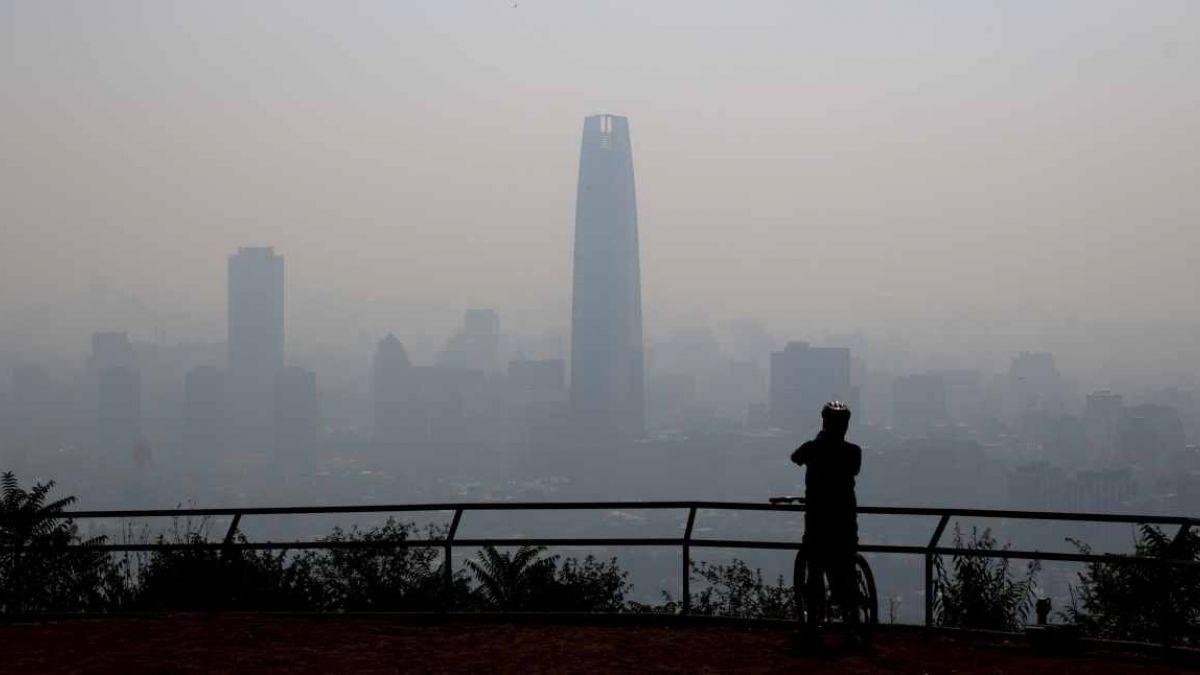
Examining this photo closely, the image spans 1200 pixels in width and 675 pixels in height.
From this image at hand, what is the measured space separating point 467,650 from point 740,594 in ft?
32.5

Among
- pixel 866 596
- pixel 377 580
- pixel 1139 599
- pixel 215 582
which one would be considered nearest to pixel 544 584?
pixel 377 580

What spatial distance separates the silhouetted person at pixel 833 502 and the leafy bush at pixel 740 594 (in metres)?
7.75

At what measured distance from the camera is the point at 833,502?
11.4 m

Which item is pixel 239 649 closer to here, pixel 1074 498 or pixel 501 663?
pixel 501 663

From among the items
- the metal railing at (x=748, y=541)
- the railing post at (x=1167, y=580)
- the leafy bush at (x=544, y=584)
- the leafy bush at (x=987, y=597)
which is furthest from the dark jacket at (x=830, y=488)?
the leafy bush at (x=544, y=584)

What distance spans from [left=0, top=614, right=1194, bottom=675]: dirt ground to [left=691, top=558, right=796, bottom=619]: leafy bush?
258 inches

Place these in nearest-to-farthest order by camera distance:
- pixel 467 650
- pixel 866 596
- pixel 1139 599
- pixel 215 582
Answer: pixel 866 596
pixel 467 650
pixel 215 582
pixel 1139 599

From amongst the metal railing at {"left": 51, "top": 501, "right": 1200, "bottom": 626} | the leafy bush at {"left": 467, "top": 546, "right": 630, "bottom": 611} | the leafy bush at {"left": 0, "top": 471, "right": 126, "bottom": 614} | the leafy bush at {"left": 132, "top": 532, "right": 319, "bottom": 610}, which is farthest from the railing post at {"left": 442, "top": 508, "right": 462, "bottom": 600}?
the leafy bush at {"left": 467, "top": 546, "right": 630, "bottom": 611}

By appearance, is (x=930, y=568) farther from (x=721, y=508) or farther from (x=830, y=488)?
(x=721, y=508)

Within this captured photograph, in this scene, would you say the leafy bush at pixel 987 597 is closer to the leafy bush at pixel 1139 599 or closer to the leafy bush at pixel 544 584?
the leafy bush at pixel 1139 599

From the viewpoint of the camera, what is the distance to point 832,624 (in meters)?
12.3

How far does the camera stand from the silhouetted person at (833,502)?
11.4 metres

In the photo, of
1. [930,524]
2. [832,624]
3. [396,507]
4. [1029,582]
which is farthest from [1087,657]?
[930,524]

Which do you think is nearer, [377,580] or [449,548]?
[449,548]
